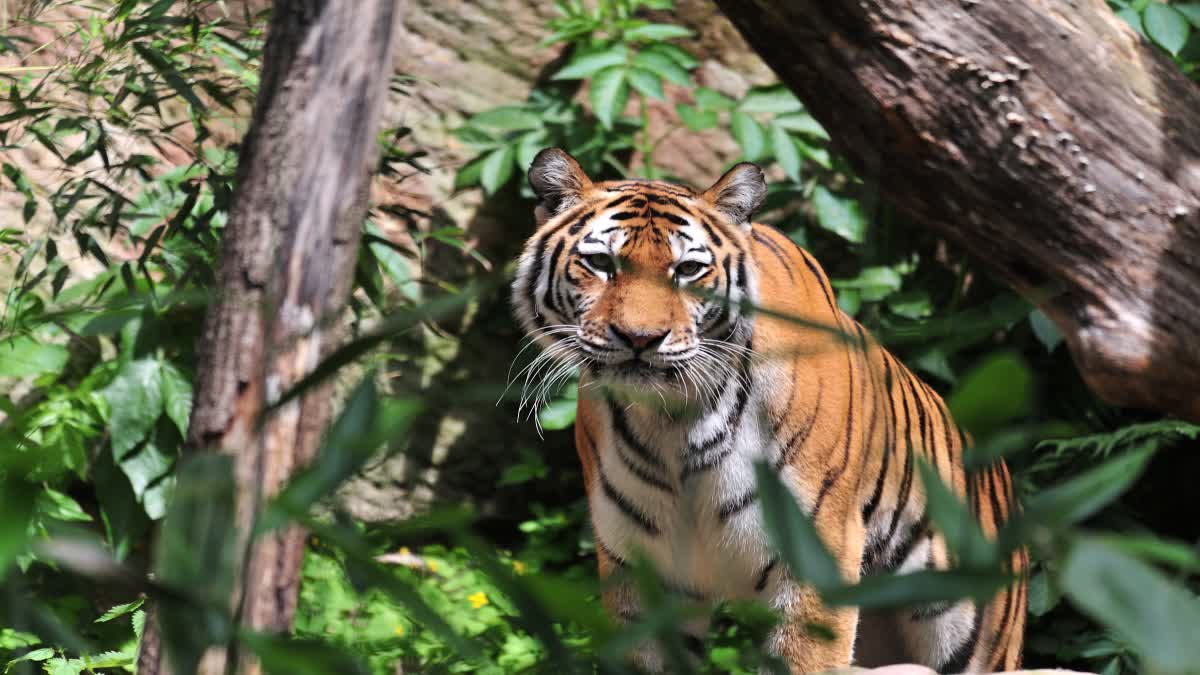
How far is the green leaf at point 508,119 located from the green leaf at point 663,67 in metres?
0.45

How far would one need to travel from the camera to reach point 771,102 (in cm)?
387

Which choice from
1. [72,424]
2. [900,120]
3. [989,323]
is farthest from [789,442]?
[72,424]

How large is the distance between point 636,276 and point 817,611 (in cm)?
80

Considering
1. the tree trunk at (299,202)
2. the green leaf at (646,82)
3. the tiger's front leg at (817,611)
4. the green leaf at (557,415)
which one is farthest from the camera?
the green leaf at (557,415)

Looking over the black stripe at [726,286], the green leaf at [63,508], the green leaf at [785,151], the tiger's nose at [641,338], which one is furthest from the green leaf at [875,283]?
the green leaf at [63,508]

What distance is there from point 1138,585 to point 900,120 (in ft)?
6.35

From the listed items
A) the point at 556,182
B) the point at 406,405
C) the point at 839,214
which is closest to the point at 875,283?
the point at 839,214

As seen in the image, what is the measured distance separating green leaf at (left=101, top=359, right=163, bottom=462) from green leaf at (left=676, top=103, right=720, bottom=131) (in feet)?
5.98

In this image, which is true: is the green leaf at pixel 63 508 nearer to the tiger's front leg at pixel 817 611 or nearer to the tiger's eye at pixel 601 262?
the tiger's eye at pixel 601 262

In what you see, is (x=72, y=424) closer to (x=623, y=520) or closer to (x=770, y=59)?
(x=623, y=520)

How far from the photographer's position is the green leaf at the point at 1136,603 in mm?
521

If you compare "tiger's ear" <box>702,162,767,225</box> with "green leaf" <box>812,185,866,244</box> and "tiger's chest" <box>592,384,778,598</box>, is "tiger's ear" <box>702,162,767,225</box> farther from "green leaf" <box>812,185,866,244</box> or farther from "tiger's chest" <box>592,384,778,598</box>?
"green leaf" <box>812,185,866,244</box>

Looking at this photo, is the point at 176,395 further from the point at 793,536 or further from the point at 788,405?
the point at 793,536

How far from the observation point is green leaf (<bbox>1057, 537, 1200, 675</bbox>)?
20.5 inches
